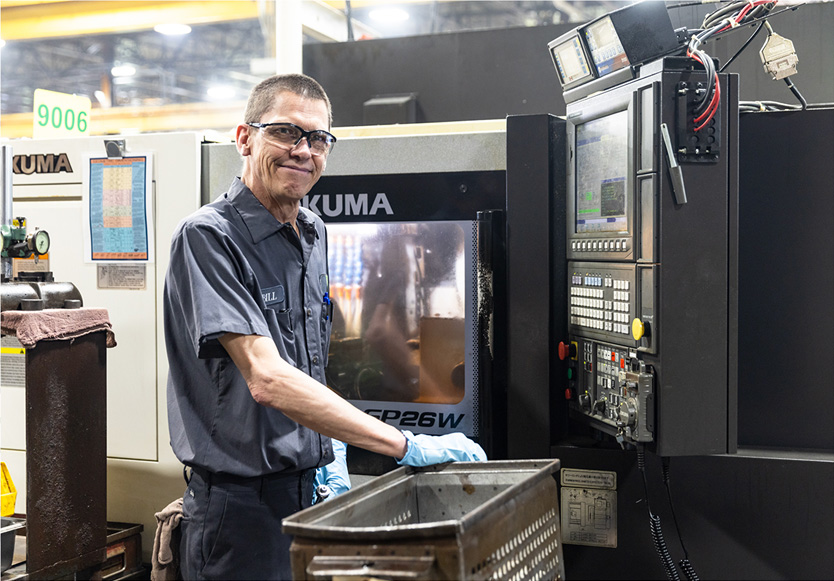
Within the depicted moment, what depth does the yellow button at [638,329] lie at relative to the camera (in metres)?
1.92

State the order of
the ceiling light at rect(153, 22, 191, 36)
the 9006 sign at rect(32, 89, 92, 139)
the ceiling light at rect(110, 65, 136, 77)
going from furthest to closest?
the ceiling light at rect(110, 65, 136, 77) < the ceiling light at rect(153, 22, 191, 36) < the 9006 sign at rect(32, 89, 92, 139)

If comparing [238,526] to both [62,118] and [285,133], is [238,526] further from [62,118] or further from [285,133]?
[62,118]

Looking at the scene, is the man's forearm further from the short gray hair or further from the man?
the short gray hair

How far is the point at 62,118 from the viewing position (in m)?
2.99

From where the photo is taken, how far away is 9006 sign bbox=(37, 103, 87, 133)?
2910 millimetres

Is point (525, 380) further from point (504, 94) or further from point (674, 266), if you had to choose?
point (504, 94)

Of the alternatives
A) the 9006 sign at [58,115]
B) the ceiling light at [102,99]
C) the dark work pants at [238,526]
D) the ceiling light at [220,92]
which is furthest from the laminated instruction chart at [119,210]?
the ceiling light at [220,92]

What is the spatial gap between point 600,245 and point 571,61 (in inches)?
22.9

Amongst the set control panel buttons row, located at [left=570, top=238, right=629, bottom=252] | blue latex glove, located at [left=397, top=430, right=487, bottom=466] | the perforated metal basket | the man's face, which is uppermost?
the man's face

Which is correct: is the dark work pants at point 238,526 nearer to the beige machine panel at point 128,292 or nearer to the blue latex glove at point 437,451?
the blue latex glove at point 437,451

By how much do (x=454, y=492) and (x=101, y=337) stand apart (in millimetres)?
1448

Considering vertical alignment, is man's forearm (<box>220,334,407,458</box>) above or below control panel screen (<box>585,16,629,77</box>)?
below

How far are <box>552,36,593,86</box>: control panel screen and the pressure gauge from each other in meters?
1.72

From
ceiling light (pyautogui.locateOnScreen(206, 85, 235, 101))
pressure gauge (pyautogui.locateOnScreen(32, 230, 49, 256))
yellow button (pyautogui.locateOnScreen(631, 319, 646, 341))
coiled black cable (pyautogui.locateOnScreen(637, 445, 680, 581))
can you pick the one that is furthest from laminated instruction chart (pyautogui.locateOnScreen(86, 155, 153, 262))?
ceiling light (pyautogui.locateOnScreen(206, 85, 235, 101))
